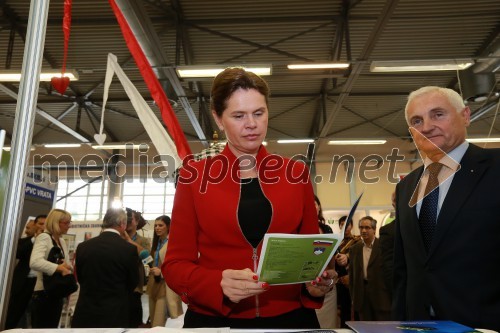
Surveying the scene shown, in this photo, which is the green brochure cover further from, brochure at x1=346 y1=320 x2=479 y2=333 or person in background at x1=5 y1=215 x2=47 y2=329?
person in background at x1=5 y1=215 x2=47 y2=329

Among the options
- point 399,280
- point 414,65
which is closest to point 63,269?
point 399,280

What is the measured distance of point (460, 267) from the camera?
1358mm

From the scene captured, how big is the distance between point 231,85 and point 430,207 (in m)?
0.93

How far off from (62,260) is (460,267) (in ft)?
12.3

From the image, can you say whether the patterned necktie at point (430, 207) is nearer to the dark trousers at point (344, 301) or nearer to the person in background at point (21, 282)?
the dark trousers at point (344, 301)

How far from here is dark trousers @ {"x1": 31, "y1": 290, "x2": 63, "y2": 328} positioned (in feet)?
12.9

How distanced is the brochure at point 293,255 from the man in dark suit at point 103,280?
2772 mm

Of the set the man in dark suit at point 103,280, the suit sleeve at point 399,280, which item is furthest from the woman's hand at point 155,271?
the suit sleeve at point 399,280

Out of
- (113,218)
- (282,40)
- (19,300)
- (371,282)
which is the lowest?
(19,300)

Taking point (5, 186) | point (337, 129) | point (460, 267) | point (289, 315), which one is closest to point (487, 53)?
point (337, 129)

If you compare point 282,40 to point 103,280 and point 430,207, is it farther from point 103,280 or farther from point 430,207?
point 430,207

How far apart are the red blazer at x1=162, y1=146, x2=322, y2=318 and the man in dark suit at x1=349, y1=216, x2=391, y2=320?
2488 millimetres

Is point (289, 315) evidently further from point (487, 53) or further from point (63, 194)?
point (63, 194)

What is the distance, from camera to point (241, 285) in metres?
0.98
